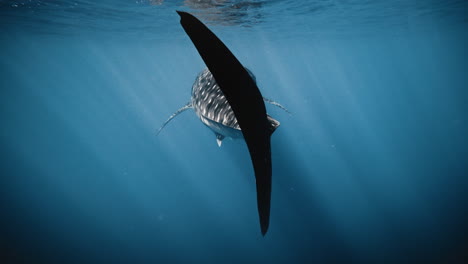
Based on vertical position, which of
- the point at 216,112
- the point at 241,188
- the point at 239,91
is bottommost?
the point at 241,188

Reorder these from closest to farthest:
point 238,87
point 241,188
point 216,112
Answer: point 238,87
point 216,112
point 241,188

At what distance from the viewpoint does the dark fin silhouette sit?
0.81 meters

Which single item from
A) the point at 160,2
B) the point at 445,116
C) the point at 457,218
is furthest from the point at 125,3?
the point at 445,116

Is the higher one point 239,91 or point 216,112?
point 239,91

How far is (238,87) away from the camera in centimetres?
86

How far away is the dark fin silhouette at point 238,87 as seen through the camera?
31.9 inches

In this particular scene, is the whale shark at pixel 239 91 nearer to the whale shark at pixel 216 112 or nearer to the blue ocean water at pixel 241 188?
the whale shark at pixel 216 112

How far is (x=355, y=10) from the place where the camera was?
45.6 feet

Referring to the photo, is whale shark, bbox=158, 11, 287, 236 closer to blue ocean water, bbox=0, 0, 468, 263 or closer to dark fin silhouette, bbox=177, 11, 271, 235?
dark fin silhouette, bbox=177, 11, 271, 235

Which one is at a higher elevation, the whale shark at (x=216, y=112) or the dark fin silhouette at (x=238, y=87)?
the dark fin silhouette at (x=238, y=87)

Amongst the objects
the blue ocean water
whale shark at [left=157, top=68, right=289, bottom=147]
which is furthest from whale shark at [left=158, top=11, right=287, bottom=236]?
the blue ocean water

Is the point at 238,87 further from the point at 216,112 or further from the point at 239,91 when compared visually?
the point at 216,112

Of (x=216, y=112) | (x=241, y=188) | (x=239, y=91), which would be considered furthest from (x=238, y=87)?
(x=241, y=188)

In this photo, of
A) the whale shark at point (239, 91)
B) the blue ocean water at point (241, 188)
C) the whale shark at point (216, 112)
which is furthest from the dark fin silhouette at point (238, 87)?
the blue ocean water at point (241, 188)
